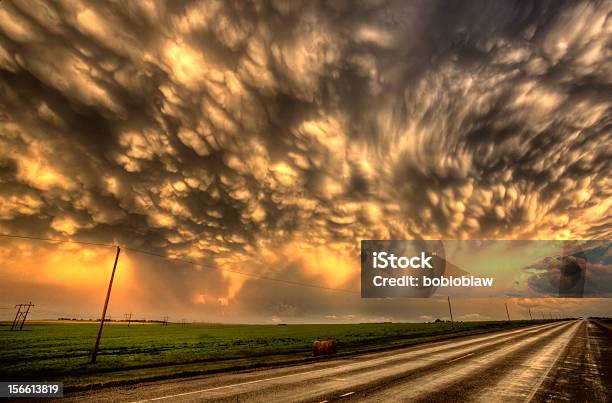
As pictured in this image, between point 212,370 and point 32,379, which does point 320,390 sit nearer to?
point 212,370

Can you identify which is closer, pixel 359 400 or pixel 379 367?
pixel 359 400

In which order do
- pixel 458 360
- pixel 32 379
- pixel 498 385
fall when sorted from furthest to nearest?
1. pixel 458 360
2. pixel 32 379
3. pixel 498 385

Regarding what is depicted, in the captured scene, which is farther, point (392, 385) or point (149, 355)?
point (149, 355)

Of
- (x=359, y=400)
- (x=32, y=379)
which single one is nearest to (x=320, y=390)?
(x=359, y=400)

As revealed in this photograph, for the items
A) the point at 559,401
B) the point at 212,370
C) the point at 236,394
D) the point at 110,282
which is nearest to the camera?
the point at 559,401

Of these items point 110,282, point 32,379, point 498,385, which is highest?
point 110,282

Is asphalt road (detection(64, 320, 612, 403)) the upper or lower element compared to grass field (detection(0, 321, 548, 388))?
upper

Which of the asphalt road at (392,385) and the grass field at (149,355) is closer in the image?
the asphalt road at (392,385)

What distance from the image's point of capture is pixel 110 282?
2388 cm

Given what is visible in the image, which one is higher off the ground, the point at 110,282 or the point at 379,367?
the point at 110,282

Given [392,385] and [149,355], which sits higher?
[392,385]

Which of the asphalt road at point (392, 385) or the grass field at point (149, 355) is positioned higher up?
the asphalt road at point (392, 385)

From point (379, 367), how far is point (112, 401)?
12.9 meters

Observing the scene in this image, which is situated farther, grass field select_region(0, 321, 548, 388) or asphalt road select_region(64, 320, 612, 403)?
grass field select_region(0, 321, 548, 388)
